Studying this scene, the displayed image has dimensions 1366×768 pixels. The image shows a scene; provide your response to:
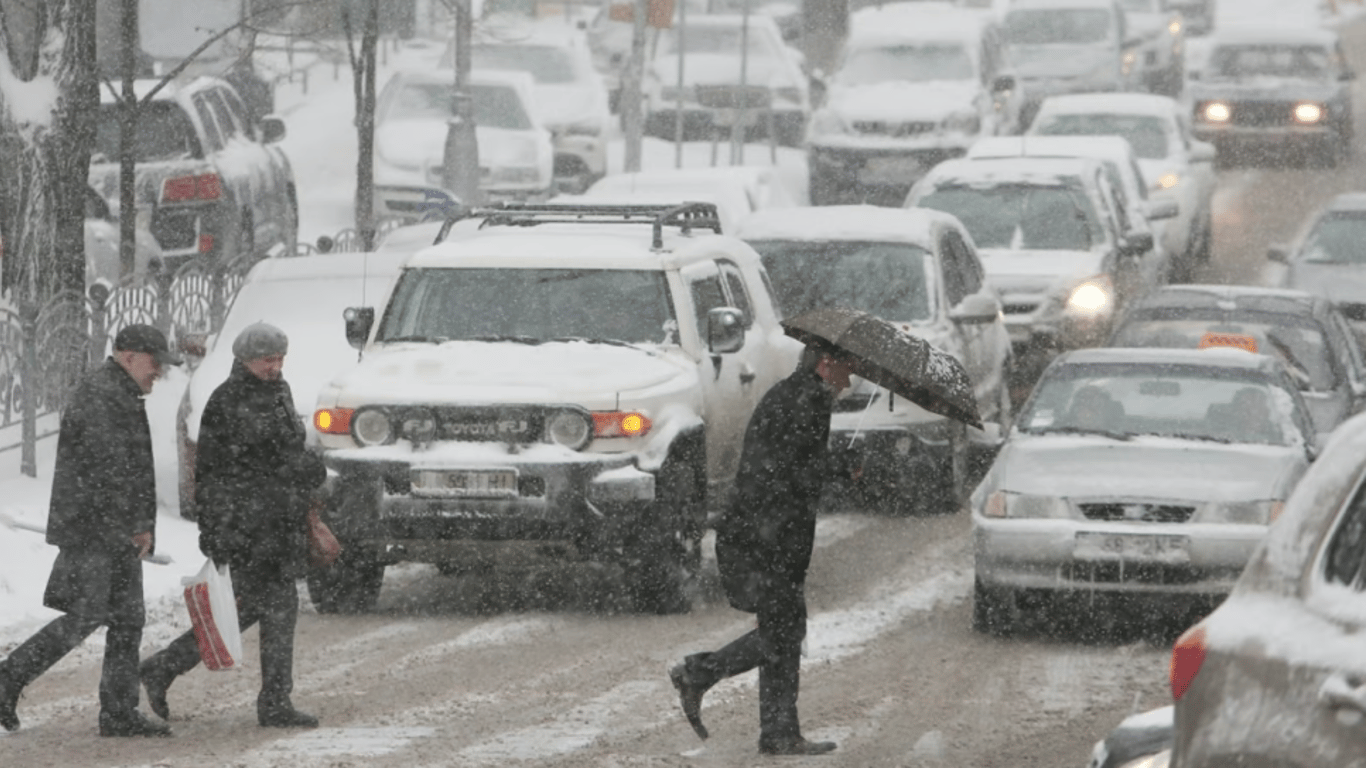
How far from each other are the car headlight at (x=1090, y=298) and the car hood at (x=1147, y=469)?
7421 millimetres

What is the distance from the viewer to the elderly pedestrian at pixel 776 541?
28.5 feet

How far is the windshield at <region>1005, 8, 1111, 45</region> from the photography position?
37938mm

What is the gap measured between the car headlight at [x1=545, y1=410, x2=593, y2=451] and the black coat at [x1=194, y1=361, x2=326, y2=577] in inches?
95.6

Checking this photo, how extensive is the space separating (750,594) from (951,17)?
24.9m

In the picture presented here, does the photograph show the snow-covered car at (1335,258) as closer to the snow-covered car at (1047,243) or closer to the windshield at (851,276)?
the snow-covered car at (1047,243)

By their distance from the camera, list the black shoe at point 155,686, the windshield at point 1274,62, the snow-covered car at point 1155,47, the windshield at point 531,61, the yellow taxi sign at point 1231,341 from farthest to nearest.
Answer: the snow-covered car at point 1155,47
the windshield at point 1274,62
the windshield at point 531,61
the yellow taxi sign at point 1231,341
the black shoe at point 155,686

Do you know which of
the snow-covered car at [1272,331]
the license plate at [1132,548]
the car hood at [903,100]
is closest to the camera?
the license plate at [1132,548]

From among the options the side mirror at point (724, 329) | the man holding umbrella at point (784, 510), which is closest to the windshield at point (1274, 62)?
the side mirror at point (724, 329)

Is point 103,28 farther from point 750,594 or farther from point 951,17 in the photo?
point 750,594

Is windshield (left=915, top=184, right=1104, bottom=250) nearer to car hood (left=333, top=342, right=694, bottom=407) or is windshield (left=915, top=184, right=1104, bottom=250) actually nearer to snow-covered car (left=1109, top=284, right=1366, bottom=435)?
snow-covered car (left=1109, top=284, right=1366, bottom=435)

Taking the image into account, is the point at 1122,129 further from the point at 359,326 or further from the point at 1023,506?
the point at 1023,506

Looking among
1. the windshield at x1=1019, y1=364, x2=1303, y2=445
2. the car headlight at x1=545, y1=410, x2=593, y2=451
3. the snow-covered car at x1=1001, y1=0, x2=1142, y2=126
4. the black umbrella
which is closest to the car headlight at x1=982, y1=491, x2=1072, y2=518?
the windshield at x1=1019, y1=364, x2=1303, y2=445

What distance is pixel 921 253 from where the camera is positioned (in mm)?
16188

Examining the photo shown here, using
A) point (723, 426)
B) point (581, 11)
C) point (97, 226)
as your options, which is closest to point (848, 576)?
point (723, 426)
